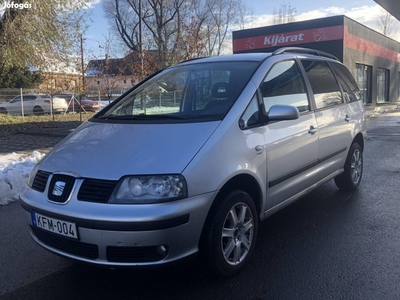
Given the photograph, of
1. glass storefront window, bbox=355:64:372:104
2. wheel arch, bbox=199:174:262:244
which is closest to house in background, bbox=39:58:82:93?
wheel arch, bbox=199:174:262:244

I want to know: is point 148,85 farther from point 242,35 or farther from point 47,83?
point 242,35

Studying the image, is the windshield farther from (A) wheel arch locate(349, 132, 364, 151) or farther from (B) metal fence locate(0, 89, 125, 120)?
(B) metal fence locate(0, 89, 125, 120)

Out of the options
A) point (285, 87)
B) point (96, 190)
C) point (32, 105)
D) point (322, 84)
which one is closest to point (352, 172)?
point (322, 84)

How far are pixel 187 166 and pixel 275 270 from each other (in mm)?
1268

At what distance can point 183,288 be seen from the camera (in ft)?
9.81

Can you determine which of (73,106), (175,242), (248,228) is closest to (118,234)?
(175,242)

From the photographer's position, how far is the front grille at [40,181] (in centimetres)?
298

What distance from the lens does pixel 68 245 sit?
9.15 feet

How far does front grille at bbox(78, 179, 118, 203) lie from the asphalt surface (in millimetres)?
807

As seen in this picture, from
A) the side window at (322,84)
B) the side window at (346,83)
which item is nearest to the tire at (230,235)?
the side window at (322,84)

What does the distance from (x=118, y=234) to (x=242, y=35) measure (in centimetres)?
2381

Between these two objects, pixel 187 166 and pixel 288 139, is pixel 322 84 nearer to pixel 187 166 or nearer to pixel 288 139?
pixel 288 139

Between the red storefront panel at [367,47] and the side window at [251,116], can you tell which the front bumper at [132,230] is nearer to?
the side window at [251,116]

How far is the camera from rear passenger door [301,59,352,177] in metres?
4.43
